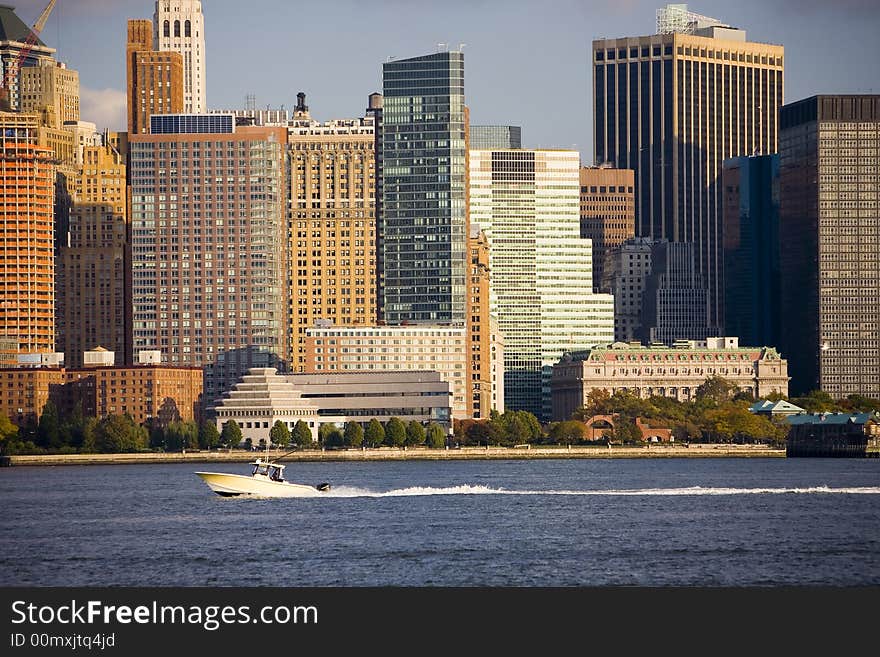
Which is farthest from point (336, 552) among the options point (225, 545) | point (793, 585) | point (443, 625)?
point (443, 625)

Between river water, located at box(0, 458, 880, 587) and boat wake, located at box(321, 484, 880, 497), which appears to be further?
boat wake, located at box(321, 484, 880, 497)

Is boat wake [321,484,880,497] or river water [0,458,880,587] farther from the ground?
river water [0,458,880,587]

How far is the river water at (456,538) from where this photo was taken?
108875 millimetres

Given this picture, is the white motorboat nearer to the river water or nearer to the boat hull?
the boat hull

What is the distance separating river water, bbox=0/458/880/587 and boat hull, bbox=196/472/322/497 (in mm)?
1194

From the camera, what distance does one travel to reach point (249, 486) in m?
159

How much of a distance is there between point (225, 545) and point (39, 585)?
1890 cm

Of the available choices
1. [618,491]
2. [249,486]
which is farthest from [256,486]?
[618,491]

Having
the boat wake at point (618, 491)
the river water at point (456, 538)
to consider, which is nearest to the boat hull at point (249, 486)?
the river water at point (456, 538)

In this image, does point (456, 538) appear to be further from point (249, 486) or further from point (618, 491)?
point (618, 491)

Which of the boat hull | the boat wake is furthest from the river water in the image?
the boat hull

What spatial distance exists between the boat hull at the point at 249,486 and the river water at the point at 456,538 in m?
1.19

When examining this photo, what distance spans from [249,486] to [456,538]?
35.1 m

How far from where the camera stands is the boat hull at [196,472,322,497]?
6225 inches
